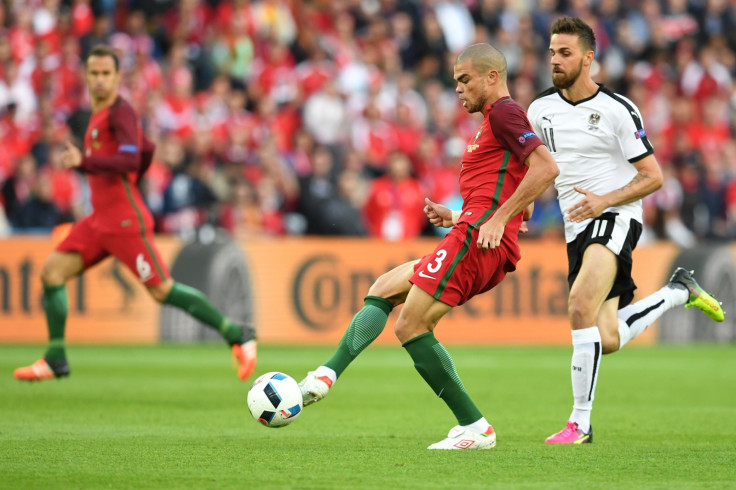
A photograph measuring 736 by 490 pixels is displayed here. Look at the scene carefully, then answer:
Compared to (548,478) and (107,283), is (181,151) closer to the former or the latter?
(107,283)

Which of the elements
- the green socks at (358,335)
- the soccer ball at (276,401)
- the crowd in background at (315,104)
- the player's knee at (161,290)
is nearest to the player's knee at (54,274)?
the player's knee at (161,290)

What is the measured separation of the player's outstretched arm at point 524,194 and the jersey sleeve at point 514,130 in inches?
1.9

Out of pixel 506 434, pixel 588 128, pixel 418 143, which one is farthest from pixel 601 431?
pixel 418 143

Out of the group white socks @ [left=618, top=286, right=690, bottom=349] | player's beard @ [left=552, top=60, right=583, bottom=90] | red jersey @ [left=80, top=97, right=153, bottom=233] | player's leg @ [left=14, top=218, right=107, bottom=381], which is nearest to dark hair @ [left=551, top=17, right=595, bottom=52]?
player's beard @ [left=552, top=60, right=583, bottom=90]

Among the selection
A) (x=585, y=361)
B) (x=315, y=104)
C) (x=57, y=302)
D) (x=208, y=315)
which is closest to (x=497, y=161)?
(x=585, y=361)

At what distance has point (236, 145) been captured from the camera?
16.9 m

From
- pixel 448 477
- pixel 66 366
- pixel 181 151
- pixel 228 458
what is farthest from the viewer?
pixel 181 151

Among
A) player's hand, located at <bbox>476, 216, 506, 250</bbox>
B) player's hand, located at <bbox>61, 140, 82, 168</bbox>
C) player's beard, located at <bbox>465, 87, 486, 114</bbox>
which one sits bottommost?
player's hand, located at <bbox>476, 216, 506, 250</bbox>

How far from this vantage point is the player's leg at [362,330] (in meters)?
6.25

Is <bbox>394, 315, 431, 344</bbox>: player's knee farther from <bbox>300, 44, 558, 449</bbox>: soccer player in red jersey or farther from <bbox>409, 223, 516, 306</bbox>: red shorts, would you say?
<bbox>409, 223, 516, 306</bbox>: red shorts

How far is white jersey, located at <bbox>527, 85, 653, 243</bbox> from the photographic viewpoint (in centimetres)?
729

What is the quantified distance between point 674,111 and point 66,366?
549 inches

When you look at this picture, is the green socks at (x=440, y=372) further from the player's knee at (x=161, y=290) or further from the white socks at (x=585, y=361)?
the player's knee at (x=161, y=290)

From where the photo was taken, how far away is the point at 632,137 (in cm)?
725
